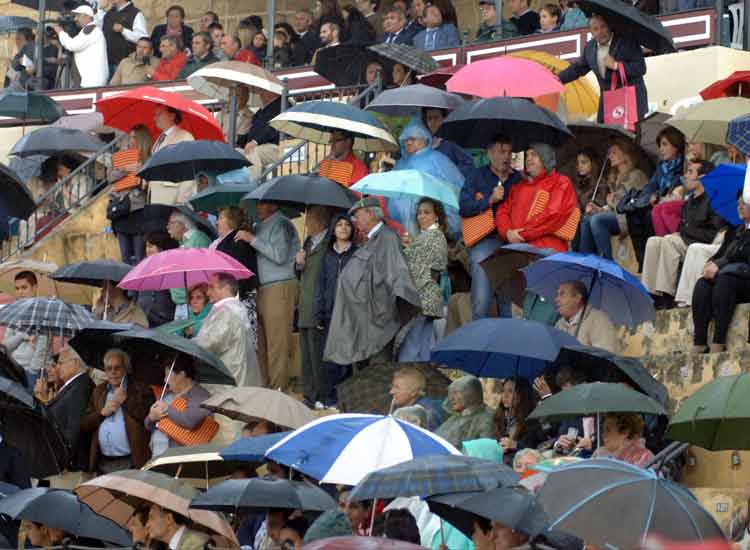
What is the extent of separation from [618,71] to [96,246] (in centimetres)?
623

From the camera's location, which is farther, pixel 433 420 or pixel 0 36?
pixel 0 36

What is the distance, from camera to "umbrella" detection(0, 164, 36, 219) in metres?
15.8

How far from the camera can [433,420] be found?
16.9 meters

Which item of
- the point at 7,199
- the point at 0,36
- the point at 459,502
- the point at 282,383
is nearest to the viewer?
the point at 459,502

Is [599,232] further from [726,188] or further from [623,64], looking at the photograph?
[623,64]

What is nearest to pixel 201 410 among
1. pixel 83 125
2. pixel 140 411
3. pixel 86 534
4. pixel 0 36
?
pixel 140 411

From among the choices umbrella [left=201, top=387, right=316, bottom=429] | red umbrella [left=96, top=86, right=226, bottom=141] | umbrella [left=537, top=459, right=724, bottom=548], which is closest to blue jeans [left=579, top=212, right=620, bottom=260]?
umbrella [left=201, top=387, right=316, bottom=429]

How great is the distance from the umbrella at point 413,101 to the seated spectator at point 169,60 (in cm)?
718

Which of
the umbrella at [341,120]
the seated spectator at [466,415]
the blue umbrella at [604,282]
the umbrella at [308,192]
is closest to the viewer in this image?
the seated spectator at [466,415]

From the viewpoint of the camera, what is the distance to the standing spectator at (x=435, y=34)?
25.4 meters

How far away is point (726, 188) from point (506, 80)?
Answer: 3.20 metres

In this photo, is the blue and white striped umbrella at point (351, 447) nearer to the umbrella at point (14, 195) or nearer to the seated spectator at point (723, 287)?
the umbrella at point (14, 195)

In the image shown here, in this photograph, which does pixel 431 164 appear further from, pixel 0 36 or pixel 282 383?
pixel 0 36

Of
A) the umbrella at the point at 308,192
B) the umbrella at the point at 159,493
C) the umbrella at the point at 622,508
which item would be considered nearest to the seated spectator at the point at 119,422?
the umbrella at the point at 308,192
